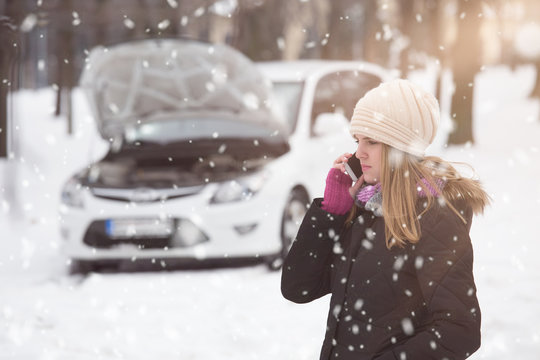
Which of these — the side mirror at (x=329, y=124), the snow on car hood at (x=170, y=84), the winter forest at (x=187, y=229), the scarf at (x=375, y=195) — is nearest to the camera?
the scarf at (x=375, y=195)

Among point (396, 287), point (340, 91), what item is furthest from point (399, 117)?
point (340, 91)

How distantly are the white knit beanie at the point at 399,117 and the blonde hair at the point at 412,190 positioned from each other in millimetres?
41

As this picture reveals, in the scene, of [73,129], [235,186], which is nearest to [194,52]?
[235,186]

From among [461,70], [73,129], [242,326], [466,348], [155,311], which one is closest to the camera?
[466,348]

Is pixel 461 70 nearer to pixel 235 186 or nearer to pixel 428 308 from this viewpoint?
pixel 235 186

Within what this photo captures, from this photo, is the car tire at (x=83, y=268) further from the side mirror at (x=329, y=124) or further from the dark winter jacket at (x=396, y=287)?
the dark winter jacket at (x=396, y=287)

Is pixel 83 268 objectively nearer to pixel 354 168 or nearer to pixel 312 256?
pixel 312 256

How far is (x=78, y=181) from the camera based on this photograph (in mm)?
7219

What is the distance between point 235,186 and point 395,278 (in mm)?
4614

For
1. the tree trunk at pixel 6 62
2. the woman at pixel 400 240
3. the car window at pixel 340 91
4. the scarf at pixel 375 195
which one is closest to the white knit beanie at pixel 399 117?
the woman at pixel 400 240

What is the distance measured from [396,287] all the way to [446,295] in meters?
0.17

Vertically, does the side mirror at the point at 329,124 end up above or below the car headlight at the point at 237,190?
above

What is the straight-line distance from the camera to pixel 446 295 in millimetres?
2209

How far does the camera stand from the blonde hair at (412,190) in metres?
2.29
